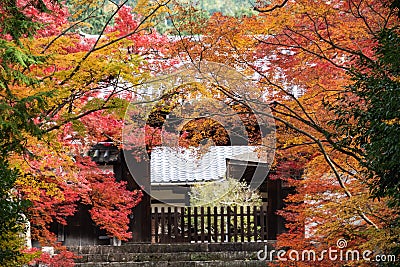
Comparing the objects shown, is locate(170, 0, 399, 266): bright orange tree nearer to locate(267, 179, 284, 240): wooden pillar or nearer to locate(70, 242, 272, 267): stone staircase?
locate(70, 242, 272, 267): stone staircase

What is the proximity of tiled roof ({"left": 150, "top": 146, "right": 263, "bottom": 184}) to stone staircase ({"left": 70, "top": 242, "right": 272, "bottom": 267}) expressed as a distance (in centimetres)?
247

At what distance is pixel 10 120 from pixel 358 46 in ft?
15.4

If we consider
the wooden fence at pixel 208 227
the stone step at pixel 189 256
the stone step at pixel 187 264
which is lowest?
the stone step at pixel 187 264

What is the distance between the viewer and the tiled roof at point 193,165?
17.3 m

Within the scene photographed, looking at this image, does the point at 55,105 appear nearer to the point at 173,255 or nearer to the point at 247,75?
the point at 247,75

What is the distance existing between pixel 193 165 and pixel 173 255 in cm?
373

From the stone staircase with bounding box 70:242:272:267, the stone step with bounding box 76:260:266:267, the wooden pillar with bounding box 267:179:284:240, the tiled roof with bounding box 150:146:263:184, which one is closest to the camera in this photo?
the stone step with bounding box 76:260:266:267

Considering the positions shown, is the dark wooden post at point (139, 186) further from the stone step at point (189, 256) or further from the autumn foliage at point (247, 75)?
the autumn foliage at point (247, 75)

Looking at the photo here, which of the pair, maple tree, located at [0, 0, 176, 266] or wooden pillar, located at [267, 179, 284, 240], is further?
wooden pillar, located at [267, 179, 284, 240]

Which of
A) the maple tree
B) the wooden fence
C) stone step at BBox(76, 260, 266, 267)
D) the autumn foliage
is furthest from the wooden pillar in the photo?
the autumn foliage

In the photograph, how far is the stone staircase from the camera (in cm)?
1423

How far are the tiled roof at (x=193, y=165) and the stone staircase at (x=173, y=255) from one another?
2.47m

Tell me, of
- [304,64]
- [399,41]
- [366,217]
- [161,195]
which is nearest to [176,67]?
[304,64]

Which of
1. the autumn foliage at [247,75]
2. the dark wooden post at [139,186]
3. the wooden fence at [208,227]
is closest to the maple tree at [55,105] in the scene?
the autumn foliage at [247,75]
